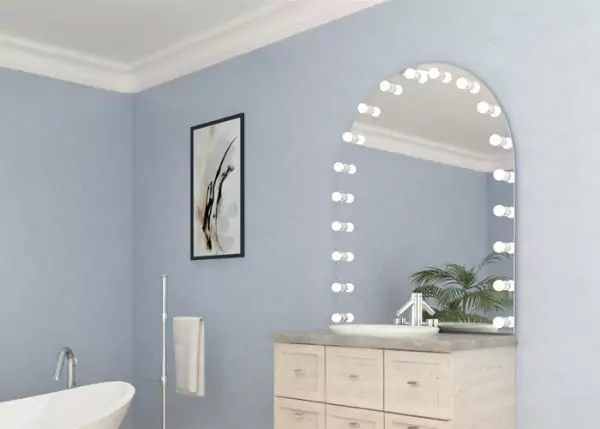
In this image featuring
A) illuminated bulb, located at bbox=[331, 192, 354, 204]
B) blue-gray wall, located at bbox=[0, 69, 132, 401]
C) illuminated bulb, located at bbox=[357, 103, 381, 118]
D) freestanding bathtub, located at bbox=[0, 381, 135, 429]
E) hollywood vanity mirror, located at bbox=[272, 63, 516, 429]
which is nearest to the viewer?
→ hollywood vanity mirror, located at bbox=[272, 63, 516, 429]

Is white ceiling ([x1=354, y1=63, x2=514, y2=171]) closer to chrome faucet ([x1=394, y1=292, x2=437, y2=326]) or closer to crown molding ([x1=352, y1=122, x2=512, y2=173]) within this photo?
crown molding ([x1=352, y1=122, x2=512, y2=173])

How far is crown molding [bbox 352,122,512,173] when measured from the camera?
112 inches

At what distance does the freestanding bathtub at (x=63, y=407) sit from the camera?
350 centimetres

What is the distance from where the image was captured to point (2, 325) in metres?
4.04

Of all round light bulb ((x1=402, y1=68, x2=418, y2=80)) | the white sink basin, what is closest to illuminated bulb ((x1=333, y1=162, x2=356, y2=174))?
round light bulb ((x1=402, y1=68, x2=418, y2=80))

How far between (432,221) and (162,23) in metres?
1.76

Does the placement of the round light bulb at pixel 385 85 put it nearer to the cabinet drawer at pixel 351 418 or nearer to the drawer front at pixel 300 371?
the drawer front at pixel 300 371

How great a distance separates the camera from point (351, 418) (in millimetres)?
2678

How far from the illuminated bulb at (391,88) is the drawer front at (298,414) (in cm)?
129

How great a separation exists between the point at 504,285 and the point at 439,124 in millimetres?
693

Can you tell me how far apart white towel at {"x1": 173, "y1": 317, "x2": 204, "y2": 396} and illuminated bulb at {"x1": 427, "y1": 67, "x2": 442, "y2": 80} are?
1.66m

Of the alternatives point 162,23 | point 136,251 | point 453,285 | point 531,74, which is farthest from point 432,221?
point 136,251

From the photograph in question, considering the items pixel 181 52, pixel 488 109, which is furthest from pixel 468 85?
pixel 181 52

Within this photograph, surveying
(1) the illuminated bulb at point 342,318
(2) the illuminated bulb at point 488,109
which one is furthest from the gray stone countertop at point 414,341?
(2) the illuminated bulb at point 488,109
